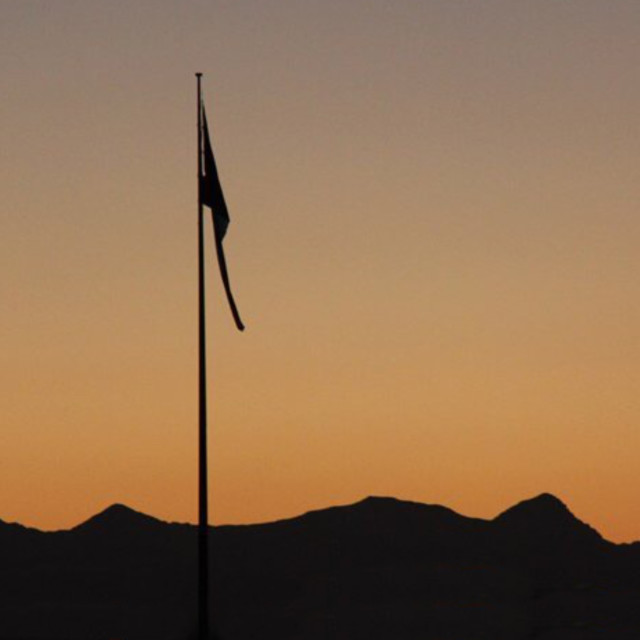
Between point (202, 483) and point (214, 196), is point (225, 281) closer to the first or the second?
point (214, 196)

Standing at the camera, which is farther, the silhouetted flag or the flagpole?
the silhouetted flag

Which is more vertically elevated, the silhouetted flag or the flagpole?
the silhouetted flag

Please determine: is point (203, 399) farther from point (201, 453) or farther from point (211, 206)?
point (211, 206)

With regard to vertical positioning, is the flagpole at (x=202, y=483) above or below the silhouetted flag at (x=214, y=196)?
below

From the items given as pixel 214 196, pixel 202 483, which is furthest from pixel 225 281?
pixel 202 483

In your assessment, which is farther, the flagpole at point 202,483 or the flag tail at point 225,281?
the flag tail at point 225,281

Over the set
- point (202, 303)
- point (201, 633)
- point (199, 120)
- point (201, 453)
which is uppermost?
point (199, 120)

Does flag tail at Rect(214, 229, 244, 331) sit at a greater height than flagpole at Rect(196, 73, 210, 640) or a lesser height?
greater

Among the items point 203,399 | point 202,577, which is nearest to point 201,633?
point 202,577

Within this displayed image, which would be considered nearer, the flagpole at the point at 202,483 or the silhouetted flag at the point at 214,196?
the flagpole at the point at 202,483

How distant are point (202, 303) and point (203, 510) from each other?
5.51 m

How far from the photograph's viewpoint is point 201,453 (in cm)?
5950

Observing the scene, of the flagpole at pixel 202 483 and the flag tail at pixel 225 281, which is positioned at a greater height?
the flag tail at pixel 225 281

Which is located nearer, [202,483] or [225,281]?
[202,483]
